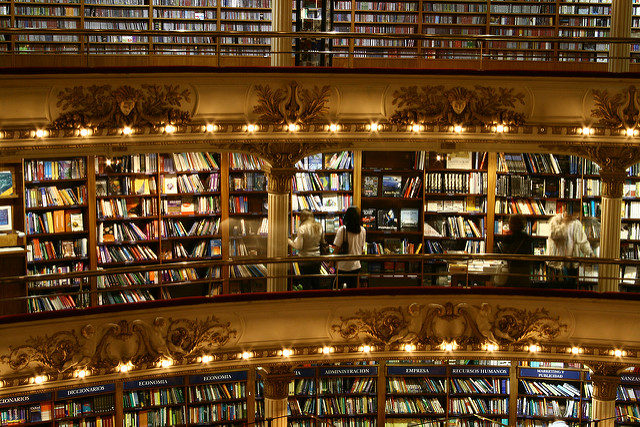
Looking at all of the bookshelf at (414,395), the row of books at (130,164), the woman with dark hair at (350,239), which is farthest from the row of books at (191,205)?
the bookshelf at (414,395)

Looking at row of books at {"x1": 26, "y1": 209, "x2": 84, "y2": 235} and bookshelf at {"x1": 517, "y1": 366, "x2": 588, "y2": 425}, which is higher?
row of books at {"x1": 26, "y1": 209, "x2": 84, "y2": 235}

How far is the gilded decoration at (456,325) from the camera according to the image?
7.89 metres

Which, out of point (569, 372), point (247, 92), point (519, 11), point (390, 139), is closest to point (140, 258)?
point (247, 92)

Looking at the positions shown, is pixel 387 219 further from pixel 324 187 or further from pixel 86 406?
pixel 86 406

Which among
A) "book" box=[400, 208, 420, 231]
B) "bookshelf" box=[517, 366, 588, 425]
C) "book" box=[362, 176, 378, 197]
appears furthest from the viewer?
"book" box=[400, 208, 420, 231]

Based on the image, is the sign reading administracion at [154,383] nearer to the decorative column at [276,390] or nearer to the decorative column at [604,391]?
the decorative column at [276,390]

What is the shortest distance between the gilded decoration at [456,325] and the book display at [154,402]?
222cm

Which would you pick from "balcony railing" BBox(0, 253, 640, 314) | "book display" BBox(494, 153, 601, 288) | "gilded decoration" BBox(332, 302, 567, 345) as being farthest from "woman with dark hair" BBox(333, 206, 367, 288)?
"book display" BBox(494, 153, 601, 288)

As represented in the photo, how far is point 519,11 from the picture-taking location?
10.6 meters

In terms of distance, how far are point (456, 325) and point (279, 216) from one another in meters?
2.06

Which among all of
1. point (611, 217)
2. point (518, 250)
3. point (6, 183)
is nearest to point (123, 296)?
point (6, 183)

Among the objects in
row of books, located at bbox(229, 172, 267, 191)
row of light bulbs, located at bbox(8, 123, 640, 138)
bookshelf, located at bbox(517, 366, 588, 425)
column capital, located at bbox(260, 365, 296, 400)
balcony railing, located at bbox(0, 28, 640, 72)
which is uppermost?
balcony railing, located at bbox(0, 28, 640, 72)

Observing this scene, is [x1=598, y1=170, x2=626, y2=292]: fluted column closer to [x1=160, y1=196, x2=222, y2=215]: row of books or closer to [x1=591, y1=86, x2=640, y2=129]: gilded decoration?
[x1=591, y1=86, x2=640, y2=129]: gilded decoration

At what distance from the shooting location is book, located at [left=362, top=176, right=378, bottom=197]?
9.62 metres
